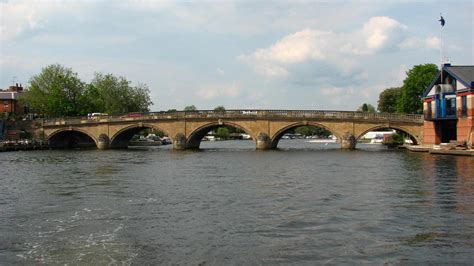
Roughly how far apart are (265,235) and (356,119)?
51.4 metres

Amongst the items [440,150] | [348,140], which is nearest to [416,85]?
[348,140]

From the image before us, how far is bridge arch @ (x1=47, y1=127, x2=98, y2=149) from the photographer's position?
80319mm

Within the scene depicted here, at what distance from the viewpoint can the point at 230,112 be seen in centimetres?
7062

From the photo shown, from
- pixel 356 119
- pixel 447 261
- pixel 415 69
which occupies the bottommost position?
pixel 447 261

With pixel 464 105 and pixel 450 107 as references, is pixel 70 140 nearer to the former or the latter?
pixel 450 107

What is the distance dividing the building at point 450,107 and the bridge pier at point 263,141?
19603mm

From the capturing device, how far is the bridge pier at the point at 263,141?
68.7 m

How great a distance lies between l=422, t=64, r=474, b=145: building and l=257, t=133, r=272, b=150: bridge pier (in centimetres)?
1960

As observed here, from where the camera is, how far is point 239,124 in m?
69.9

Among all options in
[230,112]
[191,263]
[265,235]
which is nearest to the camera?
[191,263]

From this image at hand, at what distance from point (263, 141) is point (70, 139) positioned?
3916 centimetres

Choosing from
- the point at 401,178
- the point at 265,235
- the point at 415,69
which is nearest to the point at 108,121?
the point at 415,69

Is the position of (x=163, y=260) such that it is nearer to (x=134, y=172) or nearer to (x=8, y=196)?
(x=8, y=196)

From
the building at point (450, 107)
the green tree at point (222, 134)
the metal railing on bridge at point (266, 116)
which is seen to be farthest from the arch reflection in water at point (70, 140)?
the green tree at point (222, 134)
